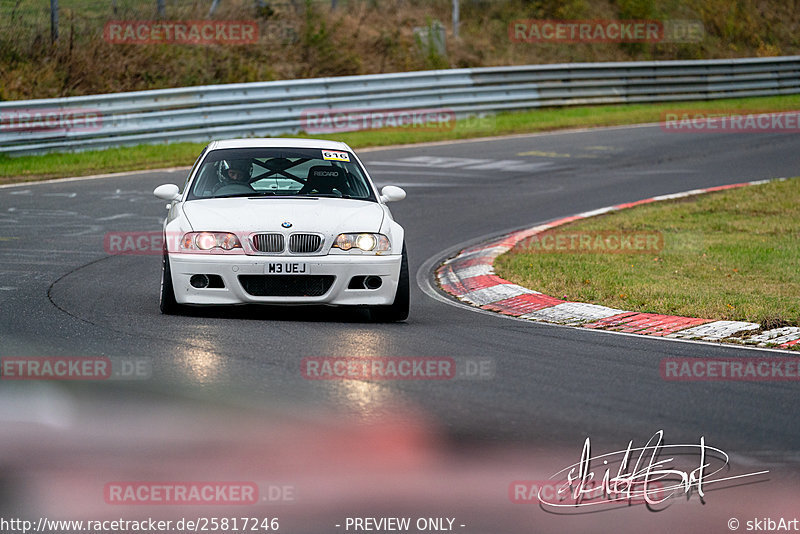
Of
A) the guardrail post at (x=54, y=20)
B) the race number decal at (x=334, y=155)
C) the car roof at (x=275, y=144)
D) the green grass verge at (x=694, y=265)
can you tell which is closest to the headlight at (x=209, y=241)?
the car roof at (x=275, y=144)

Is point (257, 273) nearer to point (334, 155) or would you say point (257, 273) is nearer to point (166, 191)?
point (166, 191)

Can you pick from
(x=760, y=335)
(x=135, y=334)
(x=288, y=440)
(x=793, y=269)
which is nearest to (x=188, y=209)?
(x=135, y=334)

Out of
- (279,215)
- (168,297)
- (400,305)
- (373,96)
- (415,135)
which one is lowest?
(415,135)

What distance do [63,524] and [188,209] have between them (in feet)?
15.7

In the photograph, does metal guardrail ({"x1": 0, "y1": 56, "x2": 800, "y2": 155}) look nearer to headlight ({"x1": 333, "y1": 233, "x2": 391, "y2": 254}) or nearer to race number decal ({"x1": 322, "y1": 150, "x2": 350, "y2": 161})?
race number decal ({"x1": 322, "y1": 150, "x2": 350, "y2": 161})

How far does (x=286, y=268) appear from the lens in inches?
334

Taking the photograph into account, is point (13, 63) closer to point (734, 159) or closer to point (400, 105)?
point (400, 105)

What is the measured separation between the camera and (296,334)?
26.5 ft

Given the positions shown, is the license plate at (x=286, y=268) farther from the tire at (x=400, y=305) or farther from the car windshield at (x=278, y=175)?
the car windshield at (x=278, y=175)

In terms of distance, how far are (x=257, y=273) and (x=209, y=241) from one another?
1.57 ft

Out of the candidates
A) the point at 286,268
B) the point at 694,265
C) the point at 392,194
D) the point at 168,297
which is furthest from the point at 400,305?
the point at 694,265

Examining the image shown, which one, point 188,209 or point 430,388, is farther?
point 188,209

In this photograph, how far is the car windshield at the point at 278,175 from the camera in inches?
379

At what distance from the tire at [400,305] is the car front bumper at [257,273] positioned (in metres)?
0.19
